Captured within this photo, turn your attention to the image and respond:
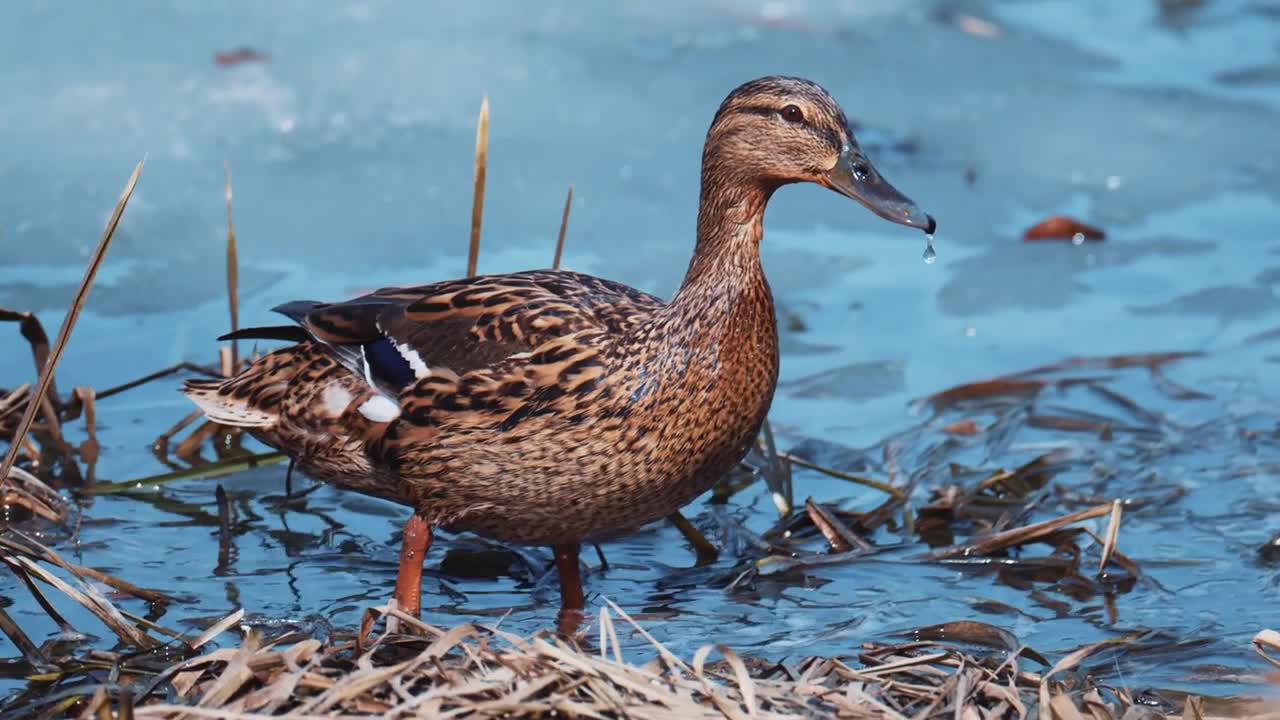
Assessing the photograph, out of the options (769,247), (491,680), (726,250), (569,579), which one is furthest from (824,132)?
(769,247)

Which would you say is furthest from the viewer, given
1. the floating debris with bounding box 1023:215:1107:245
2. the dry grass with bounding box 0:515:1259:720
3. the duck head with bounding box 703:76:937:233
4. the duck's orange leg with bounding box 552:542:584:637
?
the floating debris with bounding box 1023:215:1107:245

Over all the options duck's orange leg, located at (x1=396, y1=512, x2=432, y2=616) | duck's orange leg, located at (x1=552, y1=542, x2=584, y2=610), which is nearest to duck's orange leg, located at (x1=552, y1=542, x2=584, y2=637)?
duck's orange leg, located at (x1=552, y1=542, x2=584, y2=610)

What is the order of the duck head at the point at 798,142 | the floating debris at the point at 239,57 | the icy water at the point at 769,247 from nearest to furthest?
the duck head at the point at 798,142
the icy water at the point at 769,247
the floating debris at the point at 239,57

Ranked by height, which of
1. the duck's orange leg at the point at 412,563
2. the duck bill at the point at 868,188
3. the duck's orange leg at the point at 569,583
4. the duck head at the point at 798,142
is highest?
the duck head at the point at 798,142

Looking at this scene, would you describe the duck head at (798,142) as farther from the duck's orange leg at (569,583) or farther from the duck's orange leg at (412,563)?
the duck's orange leg at (412,563)

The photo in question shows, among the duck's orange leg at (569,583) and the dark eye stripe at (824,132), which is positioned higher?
the dark eye stripe at (824,132)

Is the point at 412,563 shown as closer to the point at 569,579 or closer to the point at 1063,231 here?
the point at 569,579

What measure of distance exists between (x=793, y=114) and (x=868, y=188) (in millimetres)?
272

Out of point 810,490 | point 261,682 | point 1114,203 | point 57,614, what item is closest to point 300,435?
point 57,614

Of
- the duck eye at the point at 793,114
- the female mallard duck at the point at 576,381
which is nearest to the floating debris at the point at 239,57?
the female mallard duck at the point at 576,381

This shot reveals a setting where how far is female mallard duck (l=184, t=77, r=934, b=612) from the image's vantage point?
169 inches

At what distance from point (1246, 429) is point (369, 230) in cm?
347

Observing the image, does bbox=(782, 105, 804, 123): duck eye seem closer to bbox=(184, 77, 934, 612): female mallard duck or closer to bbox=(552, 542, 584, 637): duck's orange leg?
bbox=(184, 77, 934, 612): female mallard duck

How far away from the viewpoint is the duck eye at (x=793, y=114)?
4422mm
